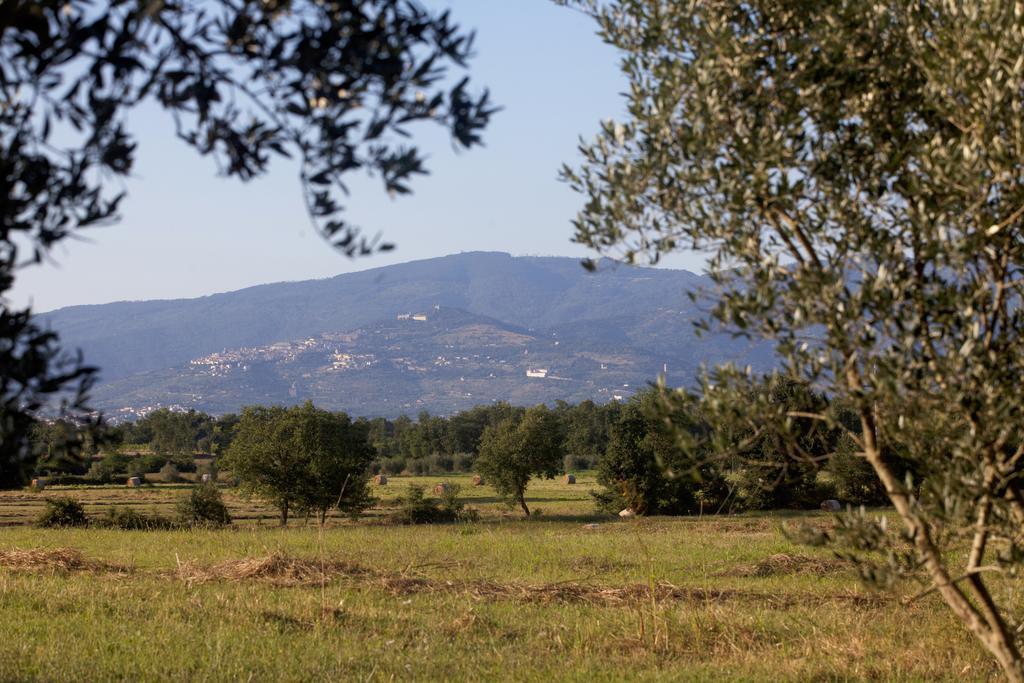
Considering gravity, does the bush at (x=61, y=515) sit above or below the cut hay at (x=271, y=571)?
below

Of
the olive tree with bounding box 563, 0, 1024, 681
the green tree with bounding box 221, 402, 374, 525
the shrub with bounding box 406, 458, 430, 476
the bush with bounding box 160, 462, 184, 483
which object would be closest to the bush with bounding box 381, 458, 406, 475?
the shrub with bounding box 406, 458, 430, 476

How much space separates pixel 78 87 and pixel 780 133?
4810mm

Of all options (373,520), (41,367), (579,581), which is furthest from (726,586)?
(373,520)

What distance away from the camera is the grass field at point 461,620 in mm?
13023

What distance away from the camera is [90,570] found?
22.8 metres

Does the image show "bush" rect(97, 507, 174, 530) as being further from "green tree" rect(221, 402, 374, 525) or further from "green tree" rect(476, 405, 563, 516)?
"green tree" rect(476, 405, 563, 516)

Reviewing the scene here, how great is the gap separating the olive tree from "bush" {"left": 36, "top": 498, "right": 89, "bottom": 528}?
44430 millimetres

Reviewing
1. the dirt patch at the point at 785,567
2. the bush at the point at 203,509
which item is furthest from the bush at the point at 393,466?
the dirt patch at the point at 785,567

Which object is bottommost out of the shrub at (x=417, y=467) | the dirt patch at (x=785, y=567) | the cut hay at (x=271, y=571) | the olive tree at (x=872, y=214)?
the shrub at (x=417, y=467)

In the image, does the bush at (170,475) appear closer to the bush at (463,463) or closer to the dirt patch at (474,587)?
the bush at (463,463)

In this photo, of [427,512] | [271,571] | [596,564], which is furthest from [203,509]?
[271,571]

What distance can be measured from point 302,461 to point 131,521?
1447 cm

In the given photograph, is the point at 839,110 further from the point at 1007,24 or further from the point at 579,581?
the point at 579,581

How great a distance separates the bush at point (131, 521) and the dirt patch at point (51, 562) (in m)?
20.2
